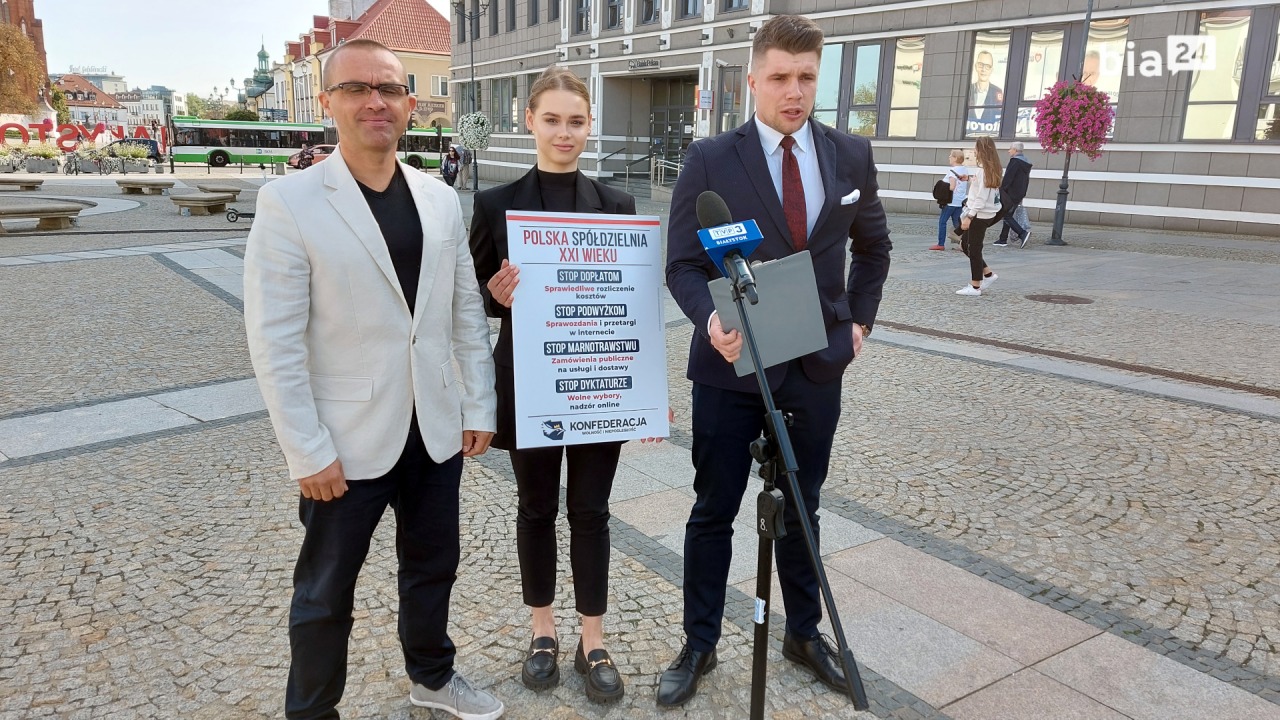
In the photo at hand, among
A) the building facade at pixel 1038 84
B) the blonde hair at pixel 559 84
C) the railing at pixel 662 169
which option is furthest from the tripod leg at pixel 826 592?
the railing at pixel 662 169

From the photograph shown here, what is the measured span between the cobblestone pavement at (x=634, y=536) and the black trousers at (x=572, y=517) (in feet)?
1.14

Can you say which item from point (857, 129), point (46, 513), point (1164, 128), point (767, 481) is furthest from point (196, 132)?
point (767, 481)

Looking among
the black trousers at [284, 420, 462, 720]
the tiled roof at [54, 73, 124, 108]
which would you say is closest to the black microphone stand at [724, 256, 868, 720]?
the black trousers at [284, 420, 462, 720]

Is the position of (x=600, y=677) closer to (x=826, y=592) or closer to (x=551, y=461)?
(x=551, y=461)

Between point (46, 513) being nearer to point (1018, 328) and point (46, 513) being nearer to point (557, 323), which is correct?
point (557, 323)

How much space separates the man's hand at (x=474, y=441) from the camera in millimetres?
2615

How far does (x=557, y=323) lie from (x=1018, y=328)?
25.5 ft

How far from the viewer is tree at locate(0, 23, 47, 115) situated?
48438 mm

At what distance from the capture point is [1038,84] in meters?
20.6

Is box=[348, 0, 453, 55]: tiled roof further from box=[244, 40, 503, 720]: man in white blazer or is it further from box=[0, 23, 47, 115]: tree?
box=[244, 40, 503, 720]: man in white blazer

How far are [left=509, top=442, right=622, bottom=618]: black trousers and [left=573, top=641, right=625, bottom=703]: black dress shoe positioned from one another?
0.15 metres

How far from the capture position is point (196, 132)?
47.1 m

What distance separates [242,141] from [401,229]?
171 feet

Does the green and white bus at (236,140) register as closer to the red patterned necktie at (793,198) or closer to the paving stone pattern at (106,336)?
the paving stone pattern at (106,336)
